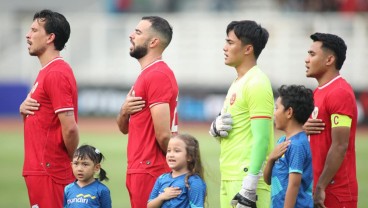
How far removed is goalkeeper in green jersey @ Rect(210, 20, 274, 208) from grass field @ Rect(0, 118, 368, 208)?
241 centimetres

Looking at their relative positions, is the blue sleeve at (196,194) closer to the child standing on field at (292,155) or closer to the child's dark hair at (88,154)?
the child standing on field at (292,155)

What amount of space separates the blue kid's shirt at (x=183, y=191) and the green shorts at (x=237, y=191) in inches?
10.2

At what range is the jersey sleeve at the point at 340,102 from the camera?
838 centimetres

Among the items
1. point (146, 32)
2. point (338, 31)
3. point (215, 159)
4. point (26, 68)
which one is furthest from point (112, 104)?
point (146, 32)

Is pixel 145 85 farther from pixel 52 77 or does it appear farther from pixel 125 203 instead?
pixel 125 203

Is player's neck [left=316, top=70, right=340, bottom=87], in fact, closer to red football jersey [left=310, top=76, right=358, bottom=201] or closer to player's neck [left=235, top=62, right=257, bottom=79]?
red football jersey [left=310, top=76, right=358, bottom=201]

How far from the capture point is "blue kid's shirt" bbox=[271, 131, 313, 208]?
795cm

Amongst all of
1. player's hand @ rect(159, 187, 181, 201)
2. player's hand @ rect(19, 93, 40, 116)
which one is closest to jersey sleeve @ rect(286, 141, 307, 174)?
player's hand @ rect(159, 187, 181, 201)

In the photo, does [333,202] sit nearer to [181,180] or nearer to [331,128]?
[331,128]

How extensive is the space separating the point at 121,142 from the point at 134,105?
16664 millimetres

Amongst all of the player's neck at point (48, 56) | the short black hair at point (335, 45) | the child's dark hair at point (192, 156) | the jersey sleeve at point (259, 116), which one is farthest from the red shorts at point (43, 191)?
the short black hair at point (335, 45)

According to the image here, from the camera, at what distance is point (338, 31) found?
30.2m

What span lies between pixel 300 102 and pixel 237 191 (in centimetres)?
94

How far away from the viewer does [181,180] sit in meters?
8.33
